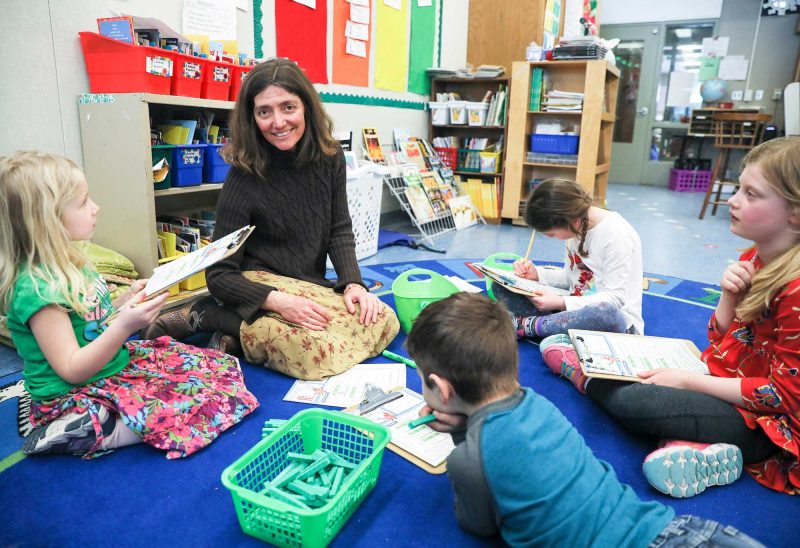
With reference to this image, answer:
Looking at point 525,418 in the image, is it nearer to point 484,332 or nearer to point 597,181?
point 484,332

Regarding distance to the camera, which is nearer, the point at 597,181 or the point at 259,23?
the point at 259,23

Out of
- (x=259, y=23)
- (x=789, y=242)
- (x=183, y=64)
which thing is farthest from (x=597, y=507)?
(x=259, y=23)

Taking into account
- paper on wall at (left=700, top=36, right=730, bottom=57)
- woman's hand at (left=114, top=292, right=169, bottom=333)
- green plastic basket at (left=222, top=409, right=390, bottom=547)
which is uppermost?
paper on wall at (left=700, top=36, right=730, bottom=57)

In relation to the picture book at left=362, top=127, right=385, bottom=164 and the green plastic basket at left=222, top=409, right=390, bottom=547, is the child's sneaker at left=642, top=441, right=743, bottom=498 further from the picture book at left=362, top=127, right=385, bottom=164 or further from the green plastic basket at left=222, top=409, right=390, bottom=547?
the picture book at left=362, top=127, right=385, bottom=164

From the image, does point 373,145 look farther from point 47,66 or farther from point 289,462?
point 289,462

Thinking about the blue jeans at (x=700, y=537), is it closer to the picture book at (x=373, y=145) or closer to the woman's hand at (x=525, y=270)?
the woman's hand at (x=525, y=270)

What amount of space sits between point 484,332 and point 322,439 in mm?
567

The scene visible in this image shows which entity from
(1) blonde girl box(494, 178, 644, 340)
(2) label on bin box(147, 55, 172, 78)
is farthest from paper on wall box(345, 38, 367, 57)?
(1) blonde girl box(494, 178, 644, 340)

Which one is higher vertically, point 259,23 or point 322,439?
point 259,23

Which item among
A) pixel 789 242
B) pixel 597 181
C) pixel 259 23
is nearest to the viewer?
pixel 789 242

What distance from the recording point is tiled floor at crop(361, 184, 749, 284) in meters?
3.27

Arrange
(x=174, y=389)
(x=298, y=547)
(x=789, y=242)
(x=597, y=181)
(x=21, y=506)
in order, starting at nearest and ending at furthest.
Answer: (x=298, y=547) → (x=21, y=506) → (x=789, y=242) → (x=174, y=389) → (x=597, y=181)

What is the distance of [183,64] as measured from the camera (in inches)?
84.9

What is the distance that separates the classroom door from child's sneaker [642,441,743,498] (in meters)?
7.23
